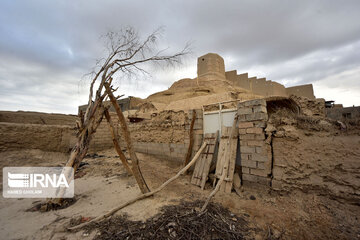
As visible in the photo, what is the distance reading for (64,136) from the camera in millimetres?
7410

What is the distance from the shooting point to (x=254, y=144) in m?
3.68

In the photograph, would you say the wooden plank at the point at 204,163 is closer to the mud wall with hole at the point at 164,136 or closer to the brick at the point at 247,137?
the mud wall with hole at the point at 164,136

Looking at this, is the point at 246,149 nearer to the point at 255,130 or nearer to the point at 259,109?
the point at 255,130

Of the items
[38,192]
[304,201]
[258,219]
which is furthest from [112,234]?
[304,201]

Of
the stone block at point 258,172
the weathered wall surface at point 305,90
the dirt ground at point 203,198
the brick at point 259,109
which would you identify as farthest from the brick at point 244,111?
the weathered wall surface at point 305,90

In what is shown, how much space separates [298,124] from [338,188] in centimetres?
138

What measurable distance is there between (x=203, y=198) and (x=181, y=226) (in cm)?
127

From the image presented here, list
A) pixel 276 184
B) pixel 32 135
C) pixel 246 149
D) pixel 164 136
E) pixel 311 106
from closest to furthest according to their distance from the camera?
pixel 276 184 < pixel 246 149 < pixel 311 106 < pixel 32 135 < pixel 164 136

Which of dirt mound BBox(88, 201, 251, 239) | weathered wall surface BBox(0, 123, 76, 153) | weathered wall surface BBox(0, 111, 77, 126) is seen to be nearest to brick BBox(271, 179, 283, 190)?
dirt mound BBox(88, 201, 251, 239)

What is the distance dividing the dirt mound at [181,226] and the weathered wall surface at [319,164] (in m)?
1.49

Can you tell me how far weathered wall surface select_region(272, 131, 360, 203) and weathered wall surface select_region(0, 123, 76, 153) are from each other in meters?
8.90

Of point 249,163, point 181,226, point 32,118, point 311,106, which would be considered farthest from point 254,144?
point 32,118

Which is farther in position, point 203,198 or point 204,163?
point 204,163

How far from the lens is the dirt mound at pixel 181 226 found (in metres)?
2.13
